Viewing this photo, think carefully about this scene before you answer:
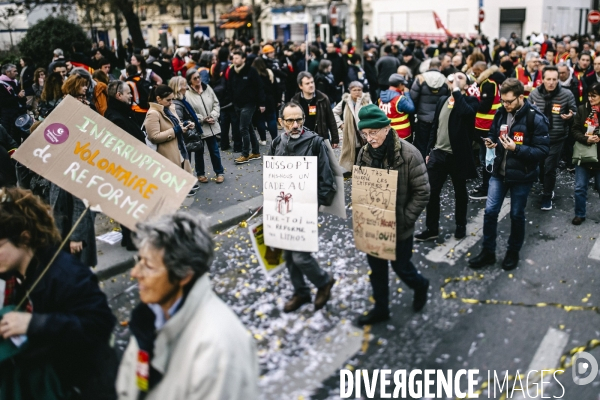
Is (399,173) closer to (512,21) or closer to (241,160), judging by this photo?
(241,160)

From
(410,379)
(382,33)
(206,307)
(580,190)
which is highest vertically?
(382,33)

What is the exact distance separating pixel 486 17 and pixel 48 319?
1628 inches

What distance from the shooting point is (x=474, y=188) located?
28.3 feet

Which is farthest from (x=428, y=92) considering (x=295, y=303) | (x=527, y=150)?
(x=295, y=303)

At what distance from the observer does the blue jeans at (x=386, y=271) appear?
15.3 ft

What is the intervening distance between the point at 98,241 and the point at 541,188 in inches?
254

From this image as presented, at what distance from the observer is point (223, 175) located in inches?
366

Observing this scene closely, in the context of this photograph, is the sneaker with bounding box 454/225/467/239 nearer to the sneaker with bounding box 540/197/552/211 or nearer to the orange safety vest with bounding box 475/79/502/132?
the sneaker with bounding box 540/197/552/211

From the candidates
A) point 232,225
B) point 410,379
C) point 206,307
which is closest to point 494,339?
point 410,379

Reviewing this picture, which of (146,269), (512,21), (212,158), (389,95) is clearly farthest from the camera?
(512,21)

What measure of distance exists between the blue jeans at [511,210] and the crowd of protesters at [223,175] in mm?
15

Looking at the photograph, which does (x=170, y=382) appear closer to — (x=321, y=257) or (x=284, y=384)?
(x=284, y=384)

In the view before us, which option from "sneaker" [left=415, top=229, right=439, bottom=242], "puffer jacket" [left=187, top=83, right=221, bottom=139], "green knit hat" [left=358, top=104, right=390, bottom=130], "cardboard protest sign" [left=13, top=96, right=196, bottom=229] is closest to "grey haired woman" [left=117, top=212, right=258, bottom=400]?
"cardboard protest sign" [left=13, top=96, right=196, bottom=229]

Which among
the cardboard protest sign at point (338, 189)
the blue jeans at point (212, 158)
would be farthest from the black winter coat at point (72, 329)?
the blue jeans at point (212, 158)
